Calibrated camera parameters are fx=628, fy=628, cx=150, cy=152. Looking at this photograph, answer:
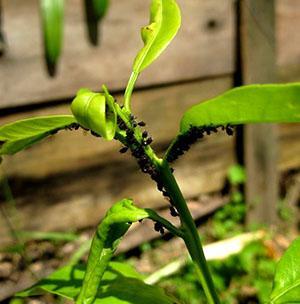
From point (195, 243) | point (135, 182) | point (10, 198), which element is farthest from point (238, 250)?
point (195, 243)

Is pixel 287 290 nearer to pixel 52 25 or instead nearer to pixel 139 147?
Result: pixel 139 147

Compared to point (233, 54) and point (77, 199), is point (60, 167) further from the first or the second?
point (233, 54)

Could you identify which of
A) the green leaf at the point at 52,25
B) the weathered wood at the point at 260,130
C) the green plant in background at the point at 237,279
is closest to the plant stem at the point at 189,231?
the green leaf at the point at 52,25

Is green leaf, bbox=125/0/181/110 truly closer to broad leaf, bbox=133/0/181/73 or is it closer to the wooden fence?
broad leaf, bbox=133/0/181/73

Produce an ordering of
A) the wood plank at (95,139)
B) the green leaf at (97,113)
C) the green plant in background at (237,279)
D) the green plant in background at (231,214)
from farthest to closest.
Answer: the green plant in background at (231,214) → the green plant in background at (237,279) → the wood plank at (95,139) → the green leaf at (97,113)

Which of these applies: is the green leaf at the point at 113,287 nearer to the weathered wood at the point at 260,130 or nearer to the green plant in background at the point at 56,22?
the green plant in background at the point at 56,22
